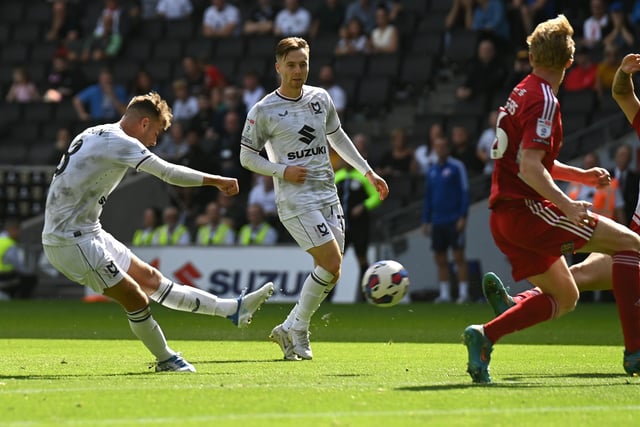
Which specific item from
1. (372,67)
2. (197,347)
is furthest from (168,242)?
(197,347)

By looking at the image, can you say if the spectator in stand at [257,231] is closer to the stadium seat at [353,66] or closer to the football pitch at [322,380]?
the stadium seat at [353,66]

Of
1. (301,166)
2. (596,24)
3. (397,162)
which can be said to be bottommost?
(397,162)

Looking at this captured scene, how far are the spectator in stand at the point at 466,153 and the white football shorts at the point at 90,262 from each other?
487 inches

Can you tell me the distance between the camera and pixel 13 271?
23141 millimetres

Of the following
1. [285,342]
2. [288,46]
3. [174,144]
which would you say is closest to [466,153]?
[174,144]

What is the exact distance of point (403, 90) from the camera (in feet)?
78.3

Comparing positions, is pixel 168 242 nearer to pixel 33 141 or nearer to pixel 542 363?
pixel 33 141

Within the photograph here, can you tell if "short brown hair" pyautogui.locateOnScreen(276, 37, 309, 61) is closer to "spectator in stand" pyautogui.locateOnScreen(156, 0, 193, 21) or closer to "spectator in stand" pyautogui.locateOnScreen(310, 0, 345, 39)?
"spectator in stand" pyautogui.locateOnScreen(310, 0, 345, 39)

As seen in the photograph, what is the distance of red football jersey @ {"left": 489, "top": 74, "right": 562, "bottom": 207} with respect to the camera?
789 cm

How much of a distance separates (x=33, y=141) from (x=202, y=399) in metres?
19.9

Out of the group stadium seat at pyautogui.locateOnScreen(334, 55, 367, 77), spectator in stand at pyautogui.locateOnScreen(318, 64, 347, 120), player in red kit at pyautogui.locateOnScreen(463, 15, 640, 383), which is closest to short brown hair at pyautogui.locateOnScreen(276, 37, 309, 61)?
player in red kit at pyautogui.locateOnScreen(463, 15, 640, 383)

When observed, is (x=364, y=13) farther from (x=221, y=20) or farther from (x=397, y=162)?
(x=397, y=162)

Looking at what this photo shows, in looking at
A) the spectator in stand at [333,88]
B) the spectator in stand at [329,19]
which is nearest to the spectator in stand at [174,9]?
the spectator in stand at [329,19]

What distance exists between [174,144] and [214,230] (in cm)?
303
